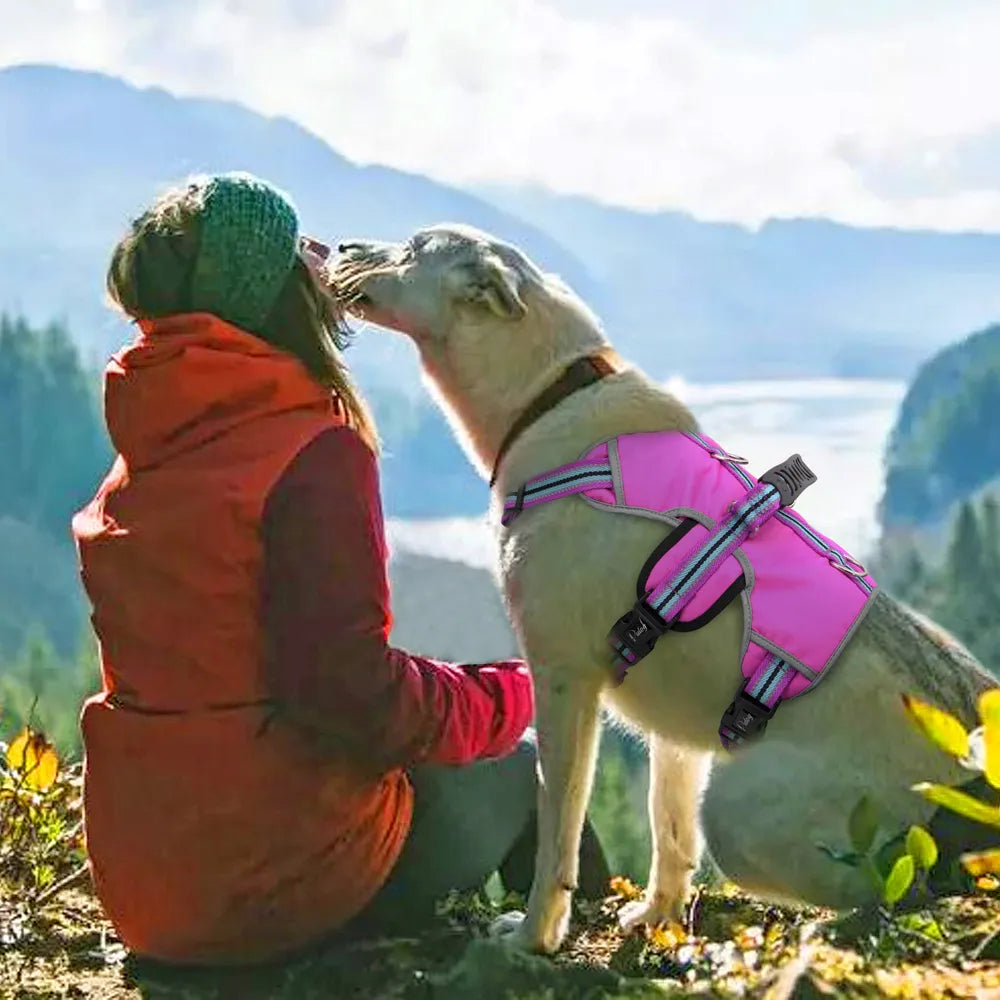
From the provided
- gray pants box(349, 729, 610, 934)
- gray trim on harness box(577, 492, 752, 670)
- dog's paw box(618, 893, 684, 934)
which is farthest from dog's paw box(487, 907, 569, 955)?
gray trim on harness box(577, 492, 752, 670)

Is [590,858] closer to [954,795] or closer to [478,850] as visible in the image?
[478,850]

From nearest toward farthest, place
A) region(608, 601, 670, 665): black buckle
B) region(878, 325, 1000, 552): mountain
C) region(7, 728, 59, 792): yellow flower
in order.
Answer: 1. region(608, 601, 670, 665): black buckle
2. region(7, 728, 59, 792): yellow flower
3. region(878, 325, 1000, 552): mountain

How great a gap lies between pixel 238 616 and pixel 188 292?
833mm

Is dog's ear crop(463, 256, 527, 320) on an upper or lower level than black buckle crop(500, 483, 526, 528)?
upper

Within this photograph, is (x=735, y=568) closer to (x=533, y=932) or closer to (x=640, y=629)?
(x=640, y=629)

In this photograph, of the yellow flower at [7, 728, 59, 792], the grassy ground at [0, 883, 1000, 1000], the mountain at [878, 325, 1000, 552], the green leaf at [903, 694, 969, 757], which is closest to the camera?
the green leaf at [903, 694, 969, 757]

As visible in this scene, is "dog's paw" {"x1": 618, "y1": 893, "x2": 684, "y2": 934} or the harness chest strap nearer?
the harness chest strap

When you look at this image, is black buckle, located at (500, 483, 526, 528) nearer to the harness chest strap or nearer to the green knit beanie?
the harness chest strap

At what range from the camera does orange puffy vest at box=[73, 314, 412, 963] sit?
3.98 meters

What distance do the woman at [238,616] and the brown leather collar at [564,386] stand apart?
764 millimetres

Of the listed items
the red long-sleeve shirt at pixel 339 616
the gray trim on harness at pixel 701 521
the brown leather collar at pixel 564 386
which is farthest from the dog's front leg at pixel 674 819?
the red long-sleeve shirt at pixel 339 616

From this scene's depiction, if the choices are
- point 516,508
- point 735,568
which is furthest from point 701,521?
point 516,508

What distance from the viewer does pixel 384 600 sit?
404 centimetres

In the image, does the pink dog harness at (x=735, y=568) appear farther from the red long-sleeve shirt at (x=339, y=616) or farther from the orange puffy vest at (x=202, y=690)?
the orange puffy vest at (x=202, y=690)
